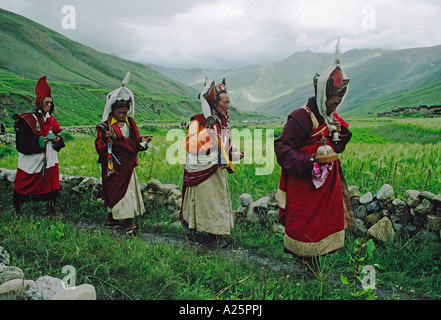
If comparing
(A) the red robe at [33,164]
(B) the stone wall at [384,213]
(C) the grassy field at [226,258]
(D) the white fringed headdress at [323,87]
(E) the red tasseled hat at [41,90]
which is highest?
(E) the red tasseled hat at [41,90]

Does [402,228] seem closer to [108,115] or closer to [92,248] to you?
[92,248]

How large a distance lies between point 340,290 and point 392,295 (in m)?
0.64

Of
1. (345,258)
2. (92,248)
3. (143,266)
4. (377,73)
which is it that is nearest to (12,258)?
(92,248)

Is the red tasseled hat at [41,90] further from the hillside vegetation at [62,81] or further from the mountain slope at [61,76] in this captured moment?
the mountain slope at [61,76]

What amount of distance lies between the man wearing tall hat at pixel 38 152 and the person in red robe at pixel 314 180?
15.3 ft

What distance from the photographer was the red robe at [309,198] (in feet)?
11.0

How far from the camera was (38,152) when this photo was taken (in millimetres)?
5781

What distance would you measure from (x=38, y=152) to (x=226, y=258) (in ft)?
13.9

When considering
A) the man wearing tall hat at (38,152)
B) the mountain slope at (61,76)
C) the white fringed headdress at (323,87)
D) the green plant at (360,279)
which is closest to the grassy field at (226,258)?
the green plant at (360,279)

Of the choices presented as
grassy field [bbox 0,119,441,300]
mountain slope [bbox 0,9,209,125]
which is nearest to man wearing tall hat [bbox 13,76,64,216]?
grassy field [bbox 0,119,441,300]

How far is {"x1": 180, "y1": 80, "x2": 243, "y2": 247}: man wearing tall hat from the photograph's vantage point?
4582mm

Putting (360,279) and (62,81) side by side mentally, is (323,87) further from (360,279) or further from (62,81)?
(62,81)

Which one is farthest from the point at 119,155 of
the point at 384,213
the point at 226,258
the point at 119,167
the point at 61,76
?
the point at 61,76

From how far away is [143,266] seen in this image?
3547mm
